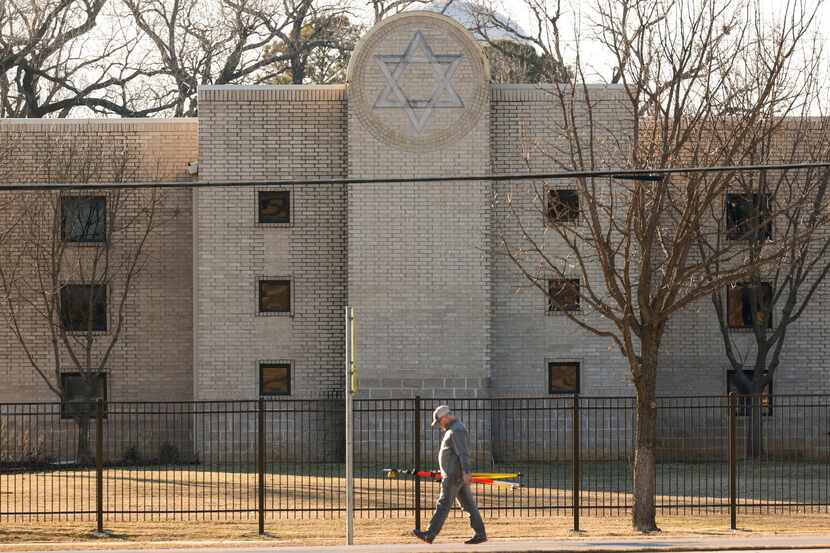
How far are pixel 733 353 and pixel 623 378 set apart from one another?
3.12 meters

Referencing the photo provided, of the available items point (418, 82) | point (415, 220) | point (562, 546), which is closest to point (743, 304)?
point (415, 220)

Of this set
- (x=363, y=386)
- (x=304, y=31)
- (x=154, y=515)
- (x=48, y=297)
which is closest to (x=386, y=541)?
(x=154, y=515)

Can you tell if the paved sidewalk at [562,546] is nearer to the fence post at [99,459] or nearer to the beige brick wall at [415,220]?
the fence post at [99,459]

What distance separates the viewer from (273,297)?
30969 mm

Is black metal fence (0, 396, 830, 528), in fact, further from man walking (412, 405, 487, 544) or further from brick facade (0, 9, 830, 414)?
man walking (412, 405, 487, 544)

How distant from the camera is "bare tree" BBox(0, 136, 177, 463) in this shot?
104 ft

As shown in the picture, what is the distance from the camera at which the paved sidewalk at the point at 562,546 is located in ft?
56.3

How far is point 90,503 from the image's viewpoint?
22.7 m

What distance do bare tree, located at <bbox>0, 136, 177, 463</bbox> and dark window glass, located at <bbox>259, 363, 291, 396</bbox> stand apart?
11.3ft

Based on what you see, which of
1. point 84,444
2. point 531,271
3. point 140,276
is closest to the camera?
point 531,271

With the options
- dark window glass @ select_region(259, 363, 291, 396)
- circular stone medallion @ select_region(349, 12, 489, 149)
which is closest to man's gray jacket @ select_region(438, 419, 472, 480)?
circular stone medallion @ select_region(349, 12, 489, 149)

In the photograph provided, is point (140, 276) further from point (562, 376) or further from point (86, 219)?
point (562, 376)

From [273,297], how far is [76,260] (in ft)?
15.8

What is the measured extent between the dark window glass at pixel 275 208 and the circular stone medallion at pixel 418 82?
2.53 meters
